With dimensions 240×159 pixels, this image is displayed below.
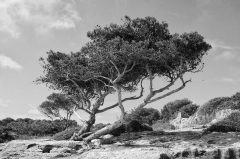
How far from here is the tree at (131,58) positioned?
93.2 feet

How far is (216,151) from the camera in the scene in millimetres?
17969

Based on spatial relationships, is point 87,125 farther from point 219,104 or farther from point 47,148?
point 219,104

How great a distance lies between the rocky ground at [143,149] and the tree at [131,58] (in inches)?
192

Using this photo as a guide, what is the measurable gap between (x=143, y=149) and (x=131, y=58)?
1142 cm

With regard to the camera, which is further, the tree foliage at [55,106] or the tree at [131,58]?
the tree foliage at [55,106]

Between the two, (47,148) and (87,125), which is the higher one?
(87,125)

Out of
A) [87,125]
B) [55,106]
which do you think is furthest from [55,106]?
[87,125]

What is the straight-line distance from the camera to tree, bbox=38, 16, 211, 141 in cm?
2841

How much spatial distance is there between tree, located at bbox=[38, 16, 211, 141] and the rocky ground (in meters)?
4.89

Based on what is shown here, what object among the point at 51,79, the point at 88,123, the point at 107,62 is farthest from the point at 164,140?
the point at 51,79

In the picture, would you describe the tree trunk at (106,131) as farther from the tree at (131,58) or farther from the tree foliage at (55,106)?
the tree foliage at (55,106)

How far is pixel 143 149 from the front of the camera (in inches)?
732

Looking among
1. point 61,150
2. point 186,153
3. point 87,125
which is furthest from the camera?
point 87,125

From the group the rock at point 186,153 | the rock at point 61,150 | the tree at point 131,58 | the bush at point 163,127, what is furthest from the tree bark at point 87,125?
the rock at point 186,153
